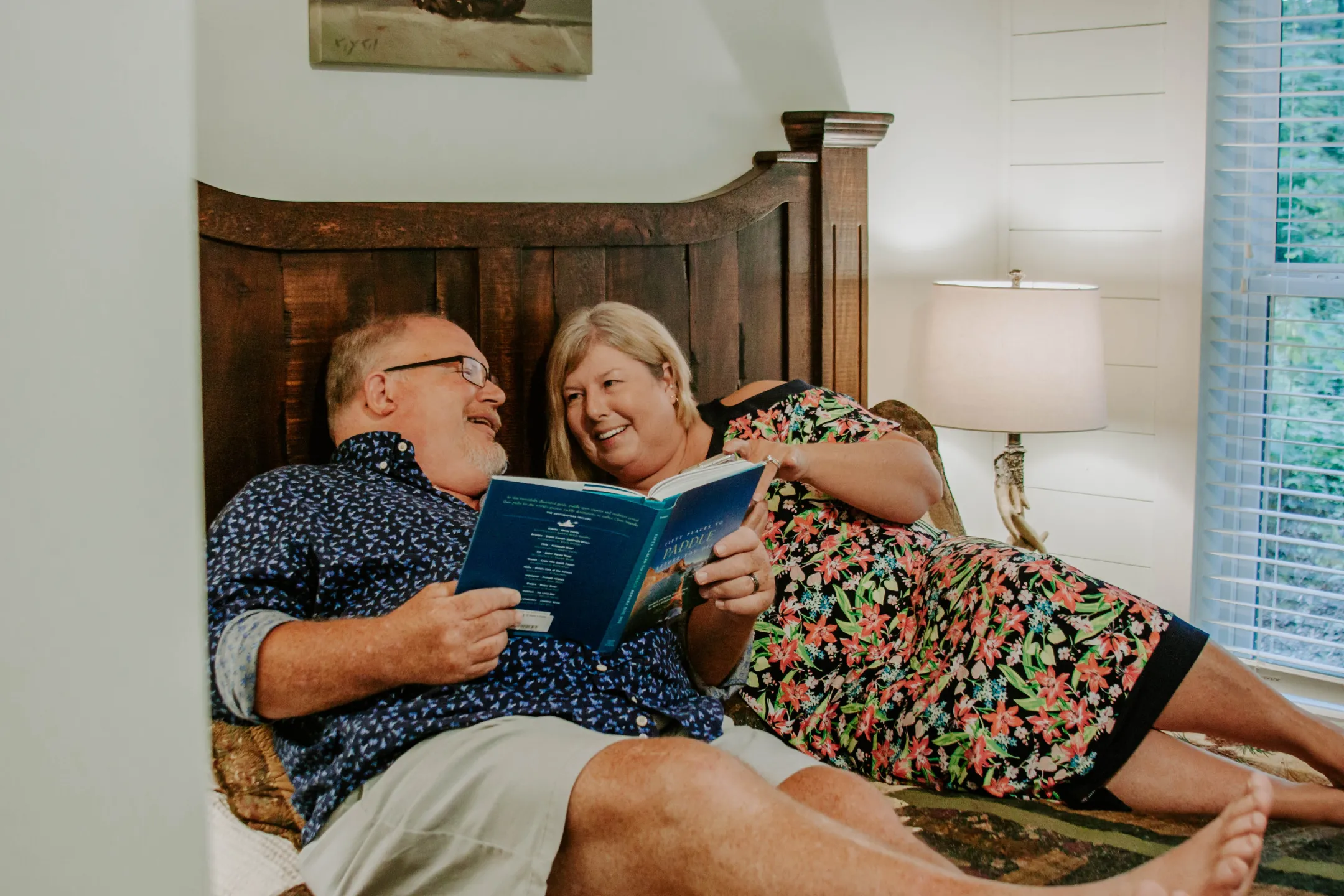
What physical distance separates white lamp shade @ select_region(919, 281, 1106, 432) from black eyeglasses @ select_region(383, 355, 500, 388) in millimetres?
1224

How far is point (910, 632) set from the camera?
6.49 feet

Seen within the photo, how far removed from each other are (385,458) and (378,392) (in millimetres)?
140

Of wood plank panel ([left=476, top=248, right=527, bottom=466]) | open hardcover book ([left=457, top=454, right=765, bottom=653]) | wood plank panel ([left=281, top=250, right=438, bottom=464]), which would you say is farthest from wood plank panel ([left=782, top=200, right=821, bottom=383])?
open hardcover book ([left=457, top=454, right=765, bottom=653])

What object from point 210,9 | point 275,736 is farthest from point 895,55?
point 275,736

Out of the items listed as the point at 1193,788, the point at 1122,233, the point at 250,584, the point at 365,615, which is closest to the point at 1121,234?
the point at 1122,233

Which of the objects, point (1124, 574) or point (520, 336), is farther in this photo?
point (1124, 574)

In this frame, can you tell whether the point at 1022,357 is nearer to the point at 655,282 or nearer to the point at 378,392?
the point at 655,282

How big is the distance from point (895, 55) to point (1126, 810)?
1.97 metres

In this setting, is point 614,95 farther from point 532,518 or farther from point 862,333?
point 532,518

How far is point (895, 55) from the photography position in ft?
9.71

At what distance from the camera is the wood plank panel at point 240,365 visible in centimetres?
188

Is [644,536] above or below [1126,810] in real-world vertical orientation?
above

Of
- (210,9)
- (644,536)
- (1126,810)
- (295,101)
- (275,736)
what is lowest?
(1126,810)

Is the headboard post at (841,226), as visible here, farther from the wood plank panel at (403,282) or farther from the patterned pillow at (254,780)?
the patterned pillow at (254,780)
